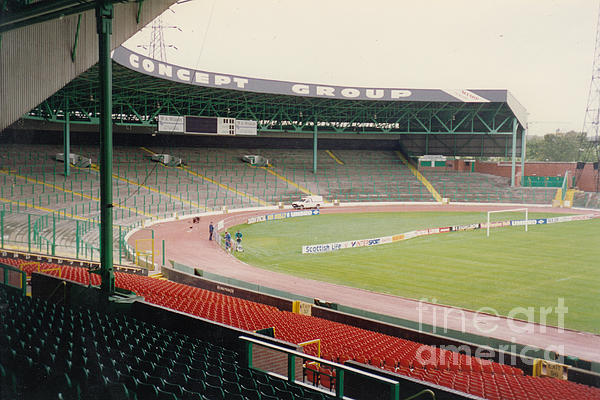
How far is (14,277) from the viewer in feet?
38.2

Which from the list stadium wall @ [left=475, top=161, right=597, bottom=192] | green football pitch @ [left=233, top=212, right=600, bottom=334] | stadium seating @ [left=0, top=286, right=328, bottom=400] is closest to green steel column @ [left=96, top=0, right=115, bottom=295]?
stadium seating @ [left=0, top=286, right=328, bottom=400]

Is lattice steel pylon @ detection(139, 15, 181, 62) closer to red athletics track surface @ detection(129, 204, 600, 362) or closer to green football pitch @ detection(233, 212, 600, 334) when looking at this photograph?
red athletics track surface @ detection(129, 204, 600, 362)

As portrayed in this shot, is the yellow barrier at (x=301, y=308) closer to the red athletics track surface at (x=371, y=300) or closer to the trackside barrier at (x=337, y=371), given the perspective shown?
the red athletics track surface at (x=371, y=300)

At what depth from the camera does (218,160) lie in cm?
6266

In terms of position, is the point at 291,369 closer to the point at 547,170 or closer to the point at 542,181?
the point at 542,181

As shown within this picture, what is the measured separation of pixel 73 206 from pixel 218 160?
26825mm

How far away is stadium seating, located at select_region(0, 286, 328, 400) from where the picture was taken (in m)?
5.12

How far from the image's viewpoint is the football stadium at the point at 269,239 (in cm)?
687

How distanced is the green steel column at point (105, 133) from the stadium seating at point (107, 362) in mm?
2995

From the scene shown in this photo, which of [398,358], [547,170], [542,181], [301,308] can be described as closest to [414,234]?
[301,308]

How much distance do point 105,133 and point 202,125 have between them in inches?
1624

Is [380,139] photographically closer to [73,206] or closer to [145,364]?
[73,206]

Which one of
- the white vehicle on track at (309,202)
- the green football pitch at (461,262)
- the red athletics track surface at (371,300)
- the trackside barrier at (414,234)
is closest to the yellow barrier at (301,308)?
the red athletics track surface at (371,300)

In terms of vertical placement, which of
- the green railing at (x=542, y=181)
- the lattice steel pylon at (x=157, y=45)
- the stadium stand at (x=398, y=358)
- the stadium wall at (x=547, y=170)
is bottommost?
the stadium stand at (x=398, y=358)
